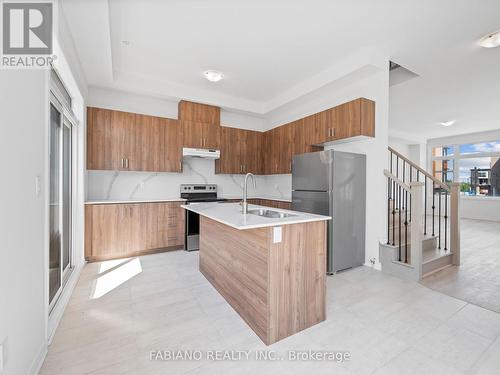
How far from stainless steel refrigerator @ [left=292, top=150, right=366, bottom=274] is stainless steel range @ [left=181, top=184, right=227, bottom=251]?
6.16ft

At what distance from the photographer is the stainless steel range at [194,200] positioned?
414cm

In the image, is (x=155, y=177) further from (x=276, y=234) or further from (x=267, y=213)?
(x=276, y=234)

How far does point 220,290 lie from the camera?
2527mm

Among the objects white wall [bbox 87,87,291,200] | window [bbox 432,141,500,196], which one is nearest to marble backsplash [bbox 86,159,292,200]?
white wall [bbox 87,87,291,200]

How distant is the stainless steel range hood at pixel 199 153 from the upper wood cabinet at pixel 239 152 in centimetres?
22

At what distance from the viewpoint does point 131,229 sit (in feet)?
12.2

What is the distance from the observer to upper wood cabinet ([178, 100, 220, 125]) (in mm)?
4328

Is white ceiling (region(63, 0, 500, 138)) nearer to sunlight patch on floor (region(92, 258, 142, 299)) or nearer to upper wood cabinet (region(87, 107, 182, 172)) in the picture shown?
upper wood cabinet (region(87, 107, 182, 172))

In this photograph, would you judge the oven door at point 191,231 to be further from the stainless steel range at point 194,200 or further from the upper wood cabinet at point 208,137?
the upper wood cabinet at point 208,137

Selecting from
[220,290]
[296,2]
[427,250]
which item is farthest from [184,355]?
[427,250]

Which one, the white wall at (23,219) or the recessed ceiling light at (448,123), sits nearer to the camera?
the white wall at (23,219)

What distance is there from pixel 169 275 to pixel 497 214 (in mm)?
9406

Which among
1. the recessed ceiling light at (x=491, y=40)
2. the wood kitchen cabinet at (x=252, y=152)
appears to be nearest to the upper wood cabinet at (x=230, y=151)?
the wood kitchen cabinet at (x=252, y=152)

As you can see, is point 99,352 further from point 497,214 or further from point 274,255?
point 497,214
